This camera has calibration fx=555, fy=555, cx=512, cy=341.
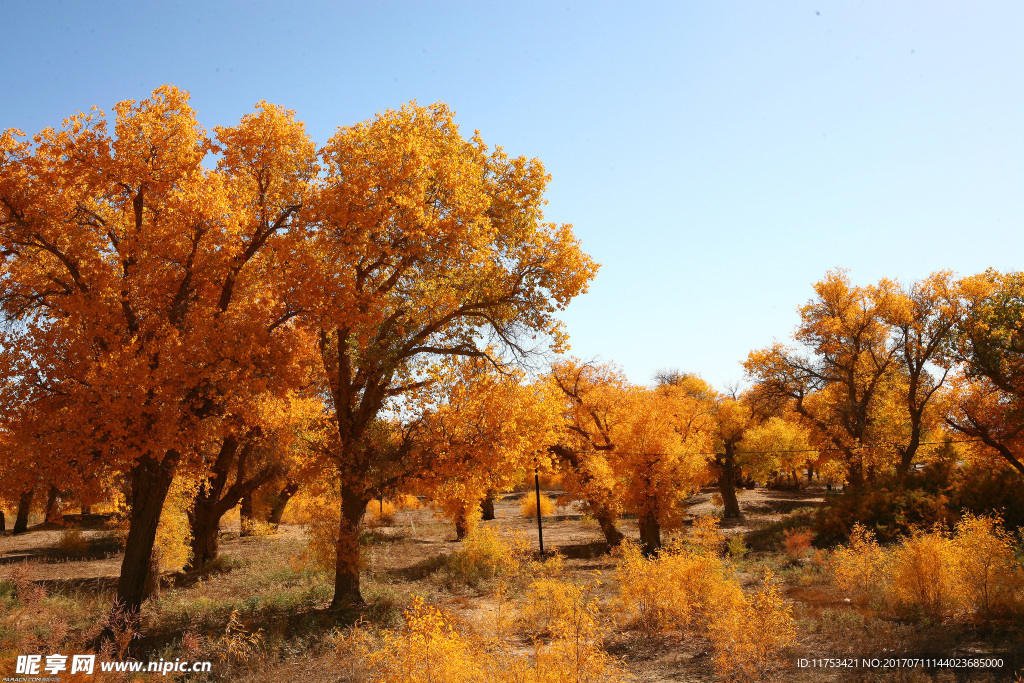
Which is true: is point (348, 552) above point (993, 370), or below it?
below

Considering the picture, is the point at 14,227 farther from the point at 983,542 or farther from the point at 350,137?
the point at 983,542

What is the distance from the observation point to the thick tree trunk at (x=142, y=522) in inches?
452

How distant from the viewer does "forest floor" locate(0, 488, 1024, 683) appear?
854 centimetres

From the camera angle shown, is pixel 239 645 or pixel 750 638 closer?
pixel 750 638

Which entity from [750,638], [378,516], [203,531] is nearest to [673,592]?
[750,638]

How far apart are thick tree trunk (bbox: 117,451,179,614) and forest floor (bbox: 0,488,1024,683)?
81 cm

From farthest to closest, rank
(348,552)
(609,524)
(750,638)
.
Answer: (609,524)
(348,552)
(750,638)

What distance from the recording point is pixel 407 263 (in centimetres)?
1295

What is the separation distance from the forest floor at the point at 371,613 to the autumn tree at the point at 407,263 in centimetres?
264

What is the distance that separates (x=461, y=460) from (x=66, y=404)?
26.4 feet

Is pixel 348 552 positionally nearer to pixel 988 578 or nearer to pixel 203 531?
pixel 203 531

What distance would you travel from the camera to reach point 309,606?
46.6ft

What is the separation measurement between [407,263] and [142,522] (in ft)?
26.0

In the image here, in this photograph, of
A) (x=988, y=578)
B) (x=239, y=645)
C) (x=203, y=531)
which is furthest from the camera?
(x=203, y=531)
